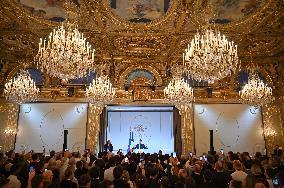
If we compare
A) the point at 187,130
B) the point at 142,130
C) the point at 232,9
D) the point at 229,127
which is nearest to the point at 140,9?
the point at 232,9

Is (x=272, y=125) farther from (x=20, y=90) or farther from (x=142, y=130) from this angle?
(x=20, y=90)

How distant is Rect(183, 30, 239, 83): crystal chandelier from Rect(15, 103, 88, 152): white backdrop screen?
11.3 meters

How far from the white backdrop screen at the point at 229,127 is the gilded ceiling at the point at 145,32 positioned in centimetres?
102

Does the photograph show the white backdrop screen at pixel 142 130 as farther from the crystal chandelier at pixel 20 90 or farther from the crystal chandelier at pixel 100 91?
the crystal chandelier at pixel 20 90

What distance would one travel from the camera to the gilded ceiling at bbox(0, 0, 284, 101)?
12.8 m

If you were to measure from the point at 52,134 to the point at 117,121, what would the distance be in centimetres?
602

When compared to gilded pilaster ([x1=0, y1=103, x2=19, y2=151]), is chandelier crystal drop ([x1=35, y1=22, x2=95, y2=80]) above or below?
above

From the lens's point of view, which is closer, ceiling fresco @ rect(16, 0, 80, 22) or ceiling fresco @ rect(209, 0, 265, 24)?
ceiling fresco @ rect(209, 0, 265, 24)

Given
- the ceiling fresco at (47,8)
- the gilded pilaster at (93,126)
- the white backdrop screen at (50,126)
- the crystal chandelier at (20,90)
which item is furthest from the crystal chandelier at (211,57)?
the white backdrop screen at (50,126)

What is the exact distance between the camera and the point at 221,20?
13930mm

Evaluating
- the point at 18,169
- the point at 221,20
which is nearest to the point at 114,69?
the point at 221,20

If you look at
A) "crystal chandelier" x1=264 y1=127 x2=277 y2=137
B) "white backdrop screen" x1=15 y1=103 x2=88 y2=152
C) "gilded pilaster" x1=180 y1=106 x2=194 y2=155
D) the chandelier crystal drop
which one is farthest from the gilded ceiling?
the chandelier crystal drop

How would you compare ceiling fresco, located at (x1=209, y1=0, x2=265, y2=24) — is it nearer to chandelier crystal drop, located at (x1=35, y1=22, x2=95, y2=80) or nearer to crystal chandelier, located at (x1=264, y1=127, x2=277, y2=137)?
chandelier crystal drop, located at (x1=35, y1=22, x2=95, y2=80)

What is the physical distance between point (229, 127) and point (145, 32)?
8973mm
